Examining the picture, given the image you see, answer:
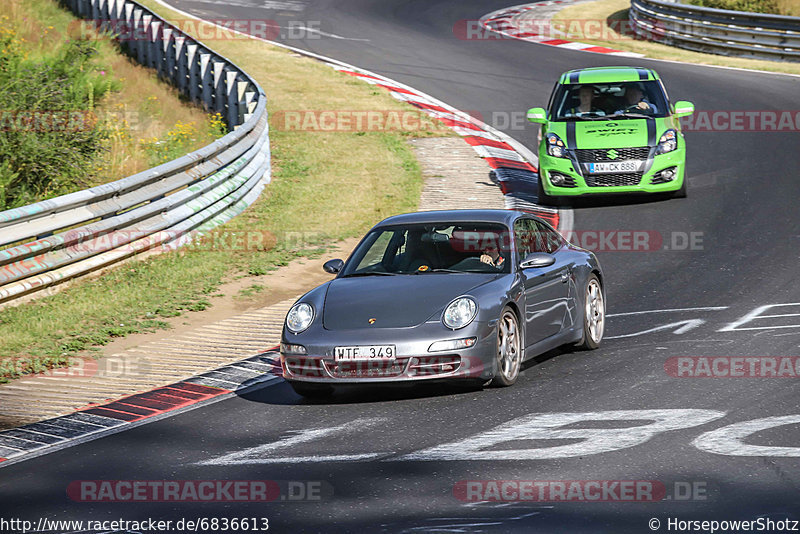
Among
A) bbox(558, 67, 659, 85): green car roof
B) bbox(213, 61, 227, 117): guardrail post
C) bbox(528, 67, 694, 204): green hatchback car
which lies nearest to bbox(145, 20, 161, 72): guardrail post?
bbox(213, 61, 227, 117): guardrail post

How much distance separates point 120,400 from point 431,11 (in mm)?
31081

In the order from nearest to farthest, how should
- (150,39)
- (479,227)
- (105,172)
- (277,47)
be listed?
(479,227), (105,172), (150,39), (277,47)

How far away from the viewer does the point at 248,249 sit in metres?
15.5

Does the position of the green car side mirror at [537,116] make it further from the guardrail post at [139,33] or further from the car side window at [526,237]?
the guardrail post at [139,33]

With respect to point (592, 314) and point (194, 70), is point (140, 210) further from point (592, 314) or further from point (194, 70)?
point (194, 70)

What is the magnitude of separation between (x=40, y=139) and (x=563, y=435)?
10714 millimetres

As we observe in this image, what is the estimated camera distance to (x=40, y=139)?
16000 millimetres

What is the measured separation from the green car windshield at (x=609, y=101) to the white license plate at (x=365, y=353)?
10.3 m

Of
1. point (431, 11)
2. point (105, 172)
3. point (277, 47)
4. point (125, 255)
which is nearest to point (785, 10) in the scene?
point (431, 11)

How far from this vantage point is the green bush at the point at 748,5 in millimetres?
34219

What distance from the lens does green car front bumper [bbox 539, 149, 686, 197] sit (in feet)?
56.9

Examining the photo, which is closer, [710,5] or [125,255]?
[125,255]

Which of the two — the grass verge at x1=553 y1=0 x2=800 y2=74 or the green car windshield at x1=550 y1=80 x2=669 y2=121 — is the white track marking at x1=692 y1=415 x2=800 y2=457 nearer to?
the green car windshield at x1=550 y1=80 x2=669 y2=121

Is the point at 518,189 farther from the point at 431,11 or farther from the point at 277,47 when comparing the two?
the point at 431,11
